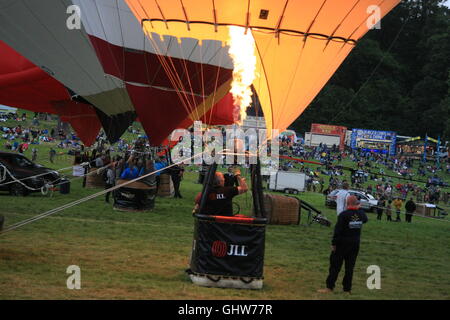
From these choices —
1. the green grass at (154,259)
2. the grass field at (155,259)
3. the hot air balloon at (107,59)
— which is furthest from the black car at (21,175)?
the hot air balloon at (107,59)

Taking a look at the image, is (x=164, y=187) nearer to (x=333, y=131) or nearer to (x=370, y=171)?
(x=370, y=171)

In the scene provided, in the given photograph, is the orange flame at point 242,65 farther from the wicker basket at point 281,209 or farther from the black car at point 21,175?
the black car at point 21,175

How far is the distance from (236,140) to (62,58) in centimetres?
1206

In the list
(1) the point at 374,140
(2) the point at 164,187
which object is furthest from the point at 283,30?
(1) the point at 374,140

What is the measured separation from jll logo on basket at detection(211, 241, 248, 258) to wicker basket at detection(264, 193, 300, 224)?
7.34 m

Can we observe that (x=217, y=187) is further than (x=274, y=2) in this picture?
No

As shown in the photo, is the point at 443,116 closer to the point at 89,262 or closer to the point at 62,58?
the point at 62,58

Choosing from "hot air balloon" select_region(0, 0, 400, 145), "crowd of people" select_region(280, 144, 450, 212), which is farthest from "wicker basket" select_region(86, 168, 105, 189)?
"crowd of people" select_region(280, 144, 450, 212)

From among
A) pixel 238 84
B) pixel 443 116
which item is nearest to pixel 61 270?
pixel 238 84

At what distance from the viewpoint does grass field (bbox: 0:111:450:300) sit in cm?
660

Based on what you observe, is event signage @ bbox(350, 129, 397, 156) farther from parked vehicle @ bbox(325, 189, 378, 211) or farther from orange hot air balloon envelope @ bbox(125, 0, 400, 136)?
orange hot air balloon envelope @ bbox(125, 0, 400, 136)

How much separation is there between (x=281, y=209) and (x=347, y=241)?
7382 mm

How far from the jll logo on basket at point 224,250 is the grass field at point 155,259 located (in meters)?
0.40

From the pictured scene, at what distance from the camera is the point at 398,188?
38844 millimetres
